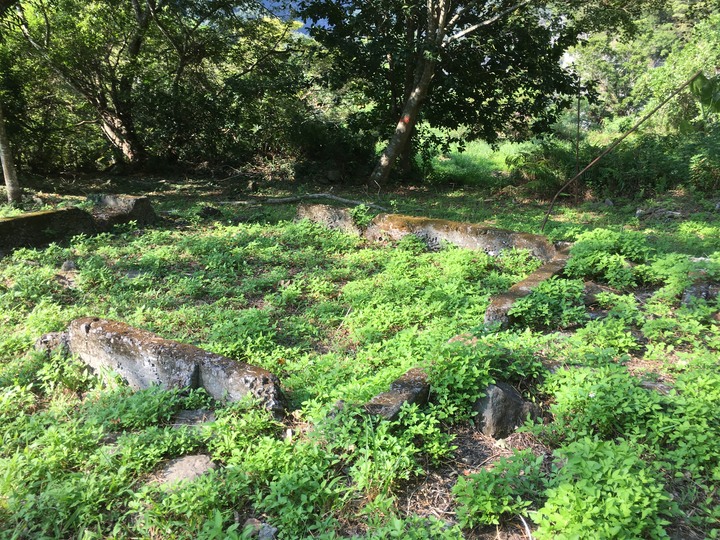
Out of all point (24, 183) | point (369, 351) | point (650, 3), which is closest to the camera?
point (369, 351)

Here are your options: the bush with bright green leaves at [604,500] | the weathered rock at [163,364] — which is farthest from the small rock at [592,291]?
the weathered rock at [163,364]

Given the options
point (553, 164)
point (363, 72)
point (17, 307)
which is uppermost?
point (363, 72)

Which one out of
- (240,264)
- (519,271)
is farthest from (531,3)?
(240,264)

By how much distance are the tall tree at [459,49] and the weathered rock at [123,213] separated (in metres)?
5.56

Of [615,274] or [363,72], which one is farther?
[363,72]

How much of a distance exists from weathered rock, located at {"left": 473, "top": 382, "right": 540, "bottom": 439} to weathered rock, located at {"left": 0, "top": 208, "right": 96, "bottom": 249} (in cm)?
638

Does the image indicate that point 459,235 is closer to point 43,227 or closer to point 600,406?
point 600,406

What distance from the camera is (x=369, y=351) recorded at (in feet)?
11.7

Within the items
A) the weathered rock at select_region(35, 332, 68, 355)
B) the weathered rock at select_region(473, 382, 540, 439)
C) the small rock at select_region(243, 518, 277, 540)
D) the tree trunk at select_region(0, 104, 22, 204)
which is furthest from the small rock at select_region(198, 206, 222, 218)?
the small rock at select_region(243, 518, 277, 540)

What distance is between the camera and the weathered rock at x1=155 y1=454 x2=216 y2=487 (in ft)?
7.93

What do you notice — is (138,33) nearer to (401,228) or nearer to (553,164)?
(401,228)

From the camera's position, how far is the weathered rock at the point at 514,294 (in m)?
3.90

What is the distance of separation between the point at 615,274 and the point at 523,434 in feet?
8.31

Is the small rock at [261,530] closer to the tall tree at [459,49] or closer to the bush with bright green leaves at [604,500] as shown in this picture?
the bush with bright green leaves at [604,500]
